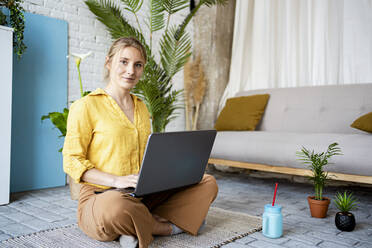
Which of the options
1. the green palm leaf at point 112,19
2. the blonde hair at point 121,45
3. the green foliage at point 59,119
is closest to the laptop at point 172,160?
the blonde hair at point 121,45

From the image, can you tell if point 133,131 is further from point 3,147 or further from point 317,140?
point 317,140

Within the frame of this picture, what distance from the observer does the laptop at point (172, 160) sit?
4.21 ft

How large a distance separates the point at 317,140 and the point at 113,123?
1.61m

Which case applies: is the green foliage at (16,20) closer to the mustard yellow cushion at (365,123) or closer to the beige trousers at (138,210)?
the beige trousers at (138,210)

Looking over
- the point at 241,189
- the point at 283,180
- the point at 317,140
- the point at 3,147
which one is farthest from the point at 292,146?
the point at 3,147

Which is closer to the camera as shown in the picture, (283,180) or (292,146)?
(292,146)

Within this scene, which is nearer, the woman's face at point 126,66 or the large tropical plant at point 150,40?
the woman's face at point 126,66

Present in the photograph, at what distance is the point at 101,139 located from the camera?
1498mm

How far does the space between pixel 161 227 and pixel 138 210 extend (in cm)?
31

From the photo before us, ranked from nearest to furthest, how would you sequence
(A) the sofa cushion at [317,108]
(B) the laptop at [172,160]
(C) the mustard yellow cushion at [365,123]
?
(B) the laptop at [172,160] < (C) the mustard yellow cushion at [365,123] < (A) the sofa cushion at [317,108]

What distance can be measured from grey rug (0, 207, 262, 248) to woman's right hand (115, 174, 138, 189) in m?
0.35

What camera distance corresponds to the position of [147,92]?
124 inches

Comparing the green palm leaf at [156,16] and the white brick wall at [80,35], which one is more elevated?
the green palm leaf at [156,16]

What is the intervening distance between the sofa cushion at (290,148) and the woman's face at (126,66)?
147 cm
